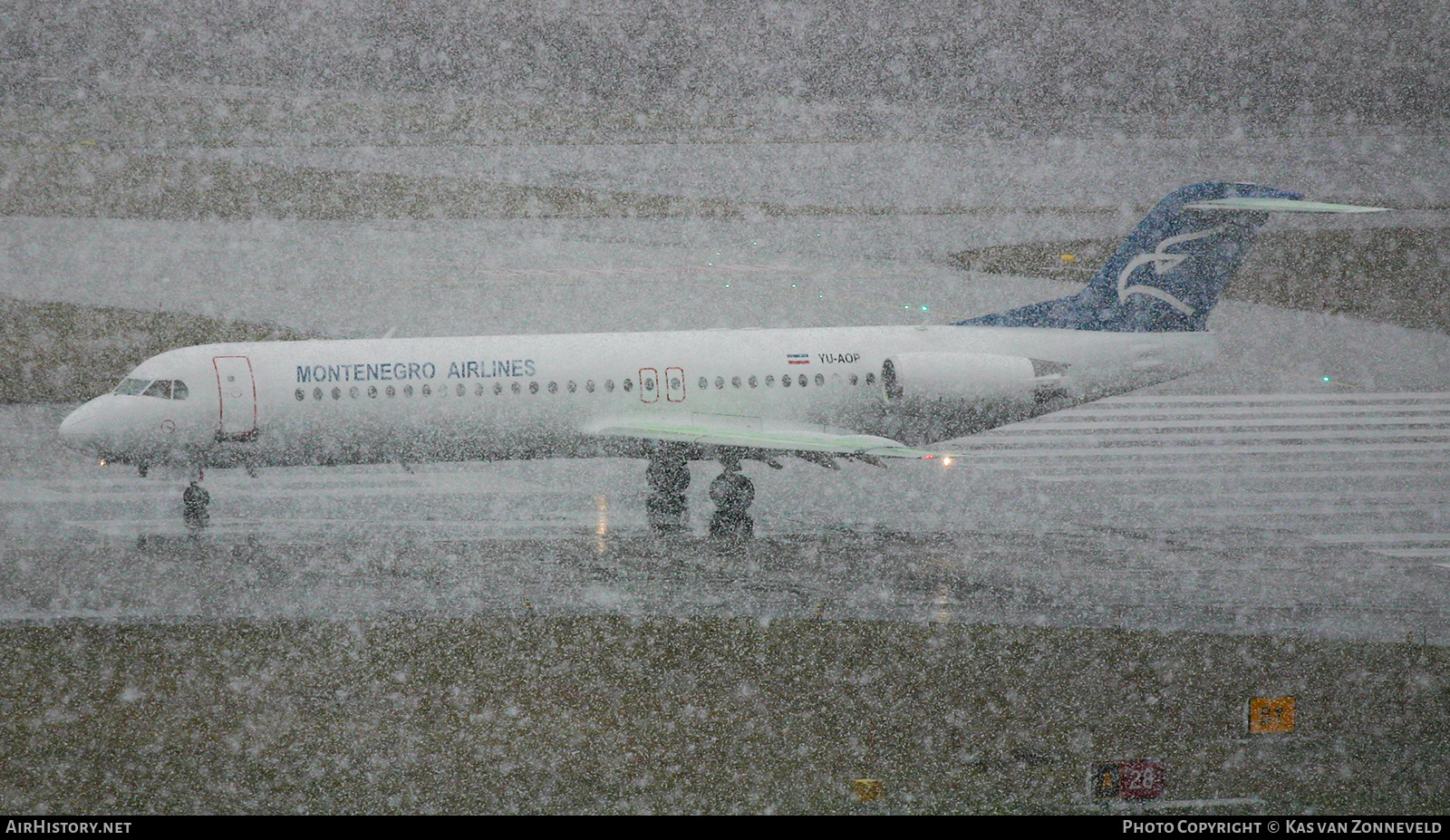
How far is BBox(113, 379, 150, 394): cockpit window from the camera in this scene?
25422 millimetres

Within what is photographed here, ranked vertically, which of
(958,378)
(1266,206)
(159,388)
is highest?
(1266,206)

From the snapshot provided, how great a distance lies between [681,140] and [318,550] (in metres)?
43.5

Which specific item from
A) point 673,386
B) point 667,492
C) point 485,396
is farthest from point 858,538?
point 485,396

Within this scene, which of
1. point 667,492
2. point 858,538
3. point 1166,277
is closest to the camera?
point 858,538

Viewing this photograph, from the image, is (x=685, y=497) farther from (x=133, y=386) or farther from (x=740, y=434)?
(x=133, y=386)

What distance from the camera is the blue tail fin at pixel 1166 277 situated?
88.7 feet

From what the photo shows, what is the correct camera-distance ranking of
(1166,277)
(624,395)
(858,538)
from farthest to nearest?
(1166,277), (624,395), (858,538)

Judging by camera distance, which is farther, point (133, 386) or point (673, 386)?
point (673, 386)

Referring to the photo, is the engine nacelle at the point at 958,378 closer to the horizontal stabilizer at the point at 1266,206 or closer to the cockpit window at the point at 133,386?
the horizontal stabilizer at the point at 1266,206

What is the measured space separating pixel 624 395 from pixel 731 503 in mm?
2720

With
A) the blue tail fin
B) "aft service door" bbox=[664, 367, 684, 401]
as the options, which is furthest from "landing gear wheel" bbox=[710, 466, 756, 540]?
the blue tail fin

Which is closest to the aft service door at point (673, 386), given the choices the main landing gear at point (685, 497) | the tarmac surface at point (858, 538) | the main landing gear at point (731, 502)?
the main landing gear at point (685, 497)

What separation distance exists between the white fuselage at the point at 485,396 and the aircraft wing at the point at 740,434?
12 cm

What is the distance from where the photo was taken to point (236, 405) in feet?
83.0
